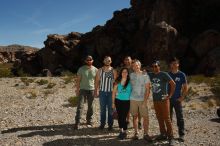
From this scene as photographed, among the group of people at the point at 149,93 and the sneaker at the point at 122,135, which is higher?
the group of people at the point at 149,93

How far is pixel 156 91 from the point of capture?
9438 millimetres

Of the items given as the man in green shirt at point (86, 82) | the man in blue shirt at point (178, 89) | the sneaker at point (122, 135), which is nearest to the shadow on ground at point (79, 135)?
the sneaker at point (122, 135)

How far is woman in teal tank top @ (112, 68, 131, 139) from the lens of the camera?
995cm

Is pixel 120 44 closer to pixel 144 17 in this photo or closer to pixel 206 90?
pixel 144 17

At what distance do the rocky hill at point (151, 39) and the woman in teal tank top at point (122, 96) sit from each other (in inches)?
1109

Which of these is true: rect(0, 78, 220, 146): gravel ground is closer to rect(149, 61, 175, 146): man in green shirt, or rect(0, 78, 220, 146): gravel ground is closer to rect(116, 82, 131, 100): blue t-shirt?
rect(149, 61, 175, 146): man in green shirt

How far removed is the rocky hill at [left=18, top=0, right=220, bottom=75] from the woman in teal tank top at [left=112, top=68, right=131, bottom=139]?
28.2 metres

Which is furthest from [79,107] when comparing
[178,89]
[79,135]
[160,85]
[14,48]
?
[14,48]

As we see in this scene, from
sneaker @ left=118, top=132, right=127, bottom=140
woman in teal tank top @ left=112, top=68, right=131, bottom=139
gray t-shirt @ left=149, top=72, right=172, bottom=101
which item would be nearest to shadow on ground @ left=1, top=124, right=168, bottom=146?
sneaker @ left=118, top=132, right=127, bottom=140

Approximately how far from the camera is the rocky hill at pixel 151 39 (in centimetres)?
4166

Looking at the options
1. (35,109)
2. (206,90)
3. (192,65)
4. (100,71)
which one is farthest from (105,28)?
(100,71)

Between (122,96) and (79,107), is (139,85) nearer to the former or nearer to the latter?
(122,96)

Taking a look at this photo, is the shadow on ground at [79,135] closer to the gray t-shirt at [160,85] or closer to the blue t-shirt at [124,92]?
the blue t-shirt at [124,92]

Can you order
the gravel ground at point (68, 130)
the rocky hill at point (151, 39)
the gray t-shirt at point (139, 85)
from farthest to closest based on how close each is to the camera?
1. the rocky hill at point (151, 39)
2. the gravel ground at point (68, 130)
3. the gray t-shirt at point (139, 85)
